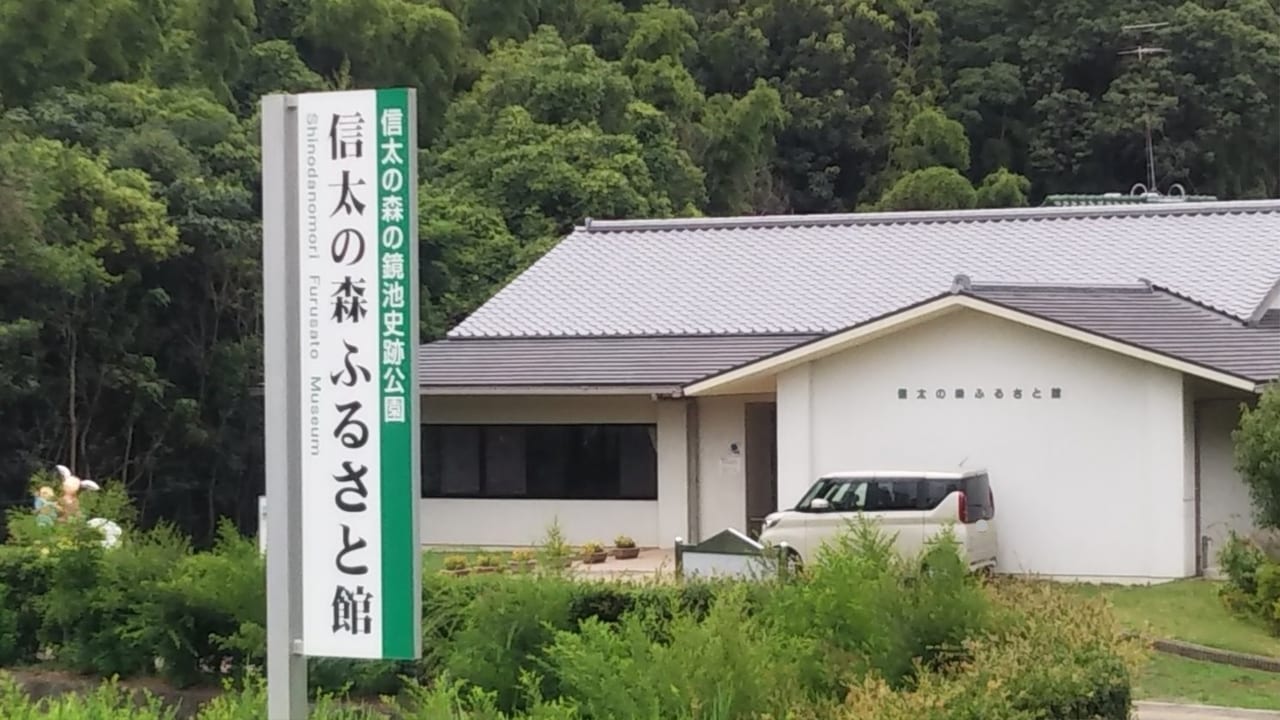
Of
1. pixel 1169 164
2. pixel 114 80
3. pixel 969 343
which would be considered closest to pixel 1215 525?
pixel 969 343

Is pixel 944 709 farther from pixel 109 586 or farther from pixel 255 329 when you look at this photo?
pixel 255 329

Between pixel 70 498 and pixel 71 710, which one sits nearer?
pixel 71 710

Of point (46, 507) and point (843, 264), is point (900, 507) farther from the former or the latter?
point (46, 507)

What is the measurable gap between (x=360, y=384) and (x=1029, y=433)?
1565 cm

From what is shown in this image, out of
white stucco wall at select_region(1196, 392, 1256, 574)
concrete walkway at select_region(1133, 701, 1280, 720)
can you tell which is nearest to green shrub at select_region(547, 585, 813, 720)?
concrete walkway at select_region(1133, 701, 1280, 720)

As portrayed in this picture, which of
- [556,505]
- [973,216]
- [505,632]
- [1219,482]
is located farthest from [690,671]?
[973,216]

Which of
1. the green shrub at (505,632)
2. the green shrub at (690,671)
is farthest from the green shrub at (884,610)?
the green shrub at (505,632)

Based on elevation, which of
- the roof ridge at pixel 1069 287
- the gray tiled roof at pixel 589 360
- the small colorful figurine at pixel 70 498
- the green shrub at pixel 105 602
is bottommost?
the green shrub at pixel 105 602

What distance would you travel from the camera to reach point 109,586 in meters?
13.4

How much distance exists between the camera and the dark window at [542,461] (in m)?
25.1

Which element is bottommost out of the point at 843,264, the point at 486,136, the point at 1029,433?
the point at 1029,433

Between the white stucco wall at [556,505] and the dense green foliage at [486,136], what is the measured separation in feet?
17.5

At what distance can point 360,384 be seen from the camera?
6.63 metres

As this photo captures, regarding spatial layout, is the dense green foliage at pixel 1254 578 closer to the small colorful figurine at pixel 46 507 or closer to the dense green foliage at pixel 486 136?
the small colorful figurine at pixel 46 507
